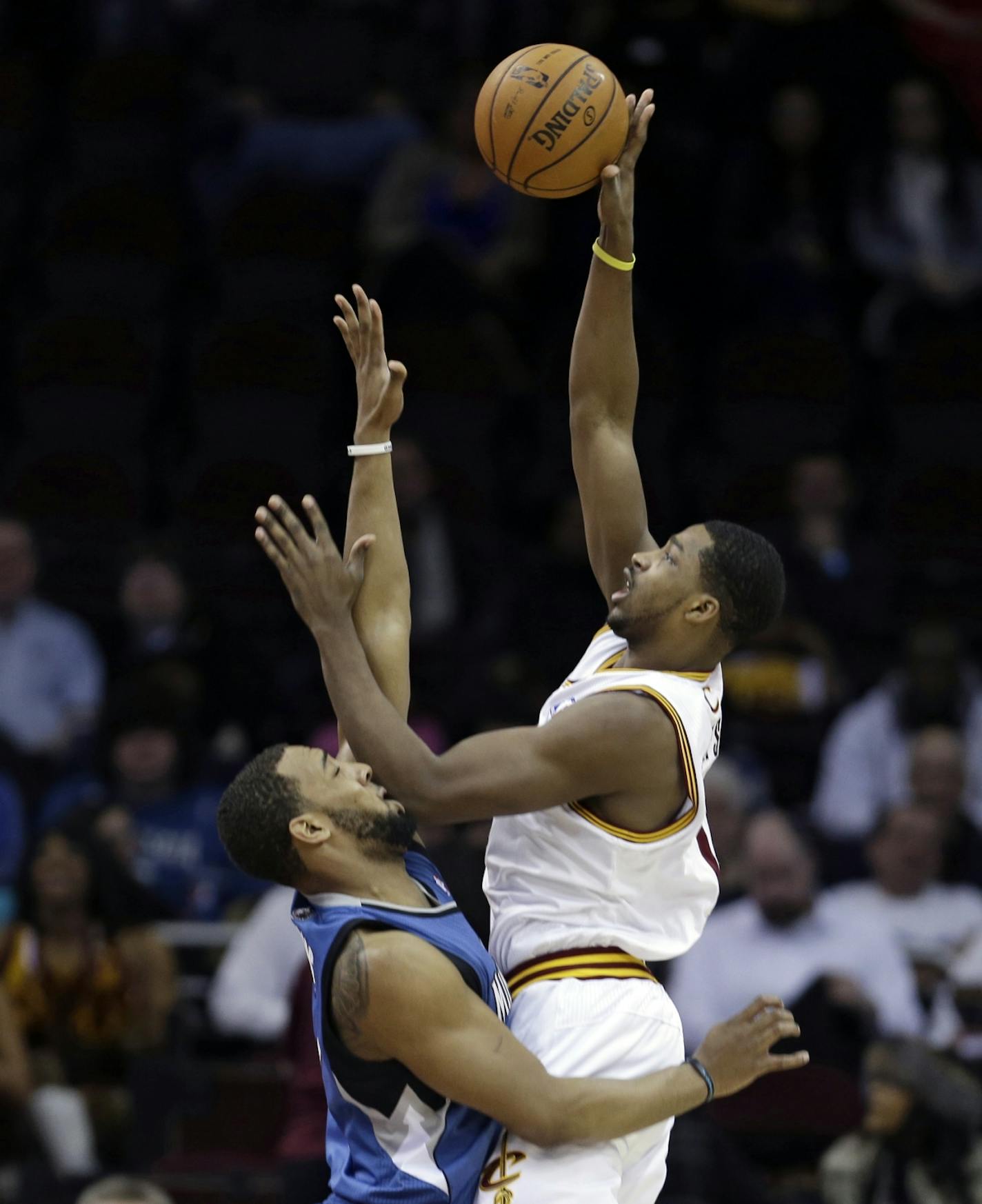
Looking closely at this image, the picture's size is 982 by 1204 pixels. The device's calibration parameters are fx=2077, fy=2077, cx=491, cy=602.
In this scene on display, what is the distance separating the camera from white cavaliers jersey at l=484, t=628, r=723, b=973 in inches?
175

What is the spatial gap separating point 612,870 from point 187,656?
213 inches

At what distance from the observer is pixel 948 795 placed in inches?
344

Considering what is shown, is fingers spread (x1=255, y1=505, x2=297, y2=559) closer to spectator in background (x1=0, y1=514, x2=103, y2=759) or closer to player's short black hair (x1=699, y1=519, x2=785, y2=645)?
player's short black hair (x1=699, y1=519, x2=785, y2=645)

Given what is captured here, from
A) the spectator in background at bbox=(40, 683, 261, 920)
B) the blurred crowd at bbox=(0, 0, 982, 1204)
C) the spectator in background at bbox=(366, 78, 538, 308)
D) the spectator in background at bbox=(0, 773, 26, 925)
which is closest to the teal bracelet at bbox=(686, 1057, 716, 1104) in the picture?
the blurred crowd at bbox=(0, 0, 982, 1204)

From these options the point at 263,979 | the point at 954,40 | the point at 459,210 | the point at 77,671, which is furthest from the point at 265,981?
the point at 954,40

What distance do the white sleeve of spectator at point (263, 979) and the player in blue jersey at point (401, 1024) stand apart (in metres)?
3.09

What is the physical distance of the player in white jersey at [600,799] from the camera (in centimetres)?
431

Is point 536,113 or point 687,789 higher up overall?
point 536,113

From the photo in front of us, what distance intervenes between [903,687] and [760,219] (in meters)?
3.14

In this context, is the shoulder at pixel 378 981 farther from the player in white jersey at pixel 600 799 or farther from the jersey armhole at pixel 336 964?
the player in white jersey at pixel 600 799

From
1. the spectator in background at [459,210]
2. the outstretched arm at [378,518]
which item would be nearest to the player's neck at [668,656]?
→ the outstretched arm at [378,518]

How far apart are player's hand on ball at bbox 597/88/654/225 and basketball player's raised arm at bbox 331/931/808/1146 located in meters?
1.78

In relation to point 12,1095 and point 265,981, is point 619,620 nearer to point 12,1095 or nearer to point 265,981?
point 265,981

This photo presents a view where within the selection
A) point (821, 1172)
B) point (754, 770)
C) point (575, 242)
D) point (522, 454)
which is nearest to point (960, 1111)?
point (821, 1172)
